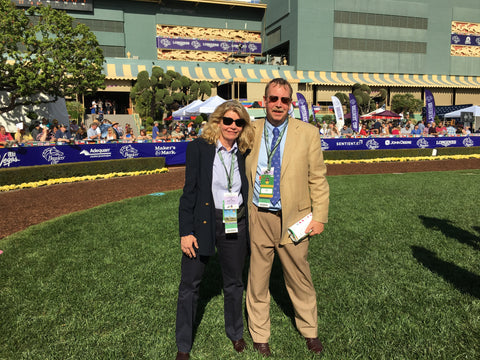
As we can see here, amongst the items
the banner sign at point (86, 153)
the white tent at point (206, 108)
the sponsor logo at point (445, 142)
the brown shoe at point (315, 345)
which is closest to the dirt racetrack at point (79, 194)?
Result: the banner sign at point (86, 153)

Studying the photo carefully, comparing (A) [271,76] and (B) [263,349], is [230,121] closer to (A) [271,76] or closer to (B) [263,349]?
(B) [263,349]

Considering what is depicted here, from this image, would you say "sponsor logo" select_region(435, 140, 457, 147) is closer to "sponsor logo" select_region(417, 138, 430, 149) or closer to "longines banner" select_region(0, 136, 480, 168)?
"longines banner" select_region(0, 136, 480, 168)

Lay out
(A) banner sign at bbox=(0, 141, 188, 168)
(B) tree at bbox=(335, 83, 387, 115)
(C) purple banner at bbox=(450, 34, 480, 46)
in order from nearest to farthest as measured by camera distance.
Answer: (A) banner sign at bbox=(0, 141, 188, 168) < (B) tree at bbox=(335, 83, 387, 115) < (C) purple banner at bbox=(450, 34, 480, 46)

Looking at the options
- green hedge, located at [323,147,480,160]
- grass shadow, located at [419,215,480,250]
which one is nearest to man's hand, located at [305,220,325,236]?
grass shadow, located at [419,215,480,250]

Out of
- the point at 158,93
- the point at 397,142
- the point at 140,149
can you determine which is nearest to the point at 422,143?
the point at 397,142

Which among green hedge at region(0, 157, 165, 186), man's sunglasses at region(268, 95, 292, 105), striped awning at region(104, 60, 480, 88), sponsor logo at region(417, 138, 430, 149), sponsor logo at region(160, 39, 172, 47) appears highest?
sponsor logo at region(160, 39, 172, 47)

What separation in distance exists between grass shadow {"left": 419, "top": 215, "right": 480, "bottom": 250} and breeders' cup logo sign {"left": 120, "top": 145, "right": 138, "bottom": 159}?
11.5 m

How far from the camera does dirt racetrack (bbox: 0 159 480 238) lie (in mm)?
7855

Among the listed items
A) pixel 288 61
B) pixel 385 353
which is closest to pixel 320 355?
pixel 385 353

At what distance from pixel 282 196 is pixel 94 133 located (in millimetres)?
13769

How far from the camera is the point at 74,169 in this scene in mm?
12539

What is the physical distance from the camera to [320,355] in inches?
117

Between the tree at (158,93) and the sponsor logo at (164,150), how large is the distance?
53.9 ft

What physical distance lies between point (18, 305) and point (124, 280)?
3.75 feet
